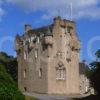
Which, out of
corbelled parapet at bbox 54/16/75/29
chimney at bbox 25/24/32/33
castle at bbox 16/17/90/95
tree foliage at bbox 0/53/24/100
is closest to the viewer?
tree foliage at bbox 0/53/24/100

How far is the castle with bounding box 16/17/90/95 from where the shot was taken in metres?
92.4

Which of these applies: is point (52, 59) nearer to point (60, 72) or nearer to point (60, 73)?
point (60, 72)

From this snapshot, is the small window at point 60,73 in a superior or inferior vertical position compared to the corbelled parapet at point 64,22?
inferior

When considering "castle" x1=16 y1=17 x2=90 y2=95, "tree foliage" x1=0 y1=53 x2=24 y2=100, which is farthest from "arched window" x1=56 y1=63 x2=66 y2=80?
"tree foliage" x1=0 y1=53 x2=24 y2=100

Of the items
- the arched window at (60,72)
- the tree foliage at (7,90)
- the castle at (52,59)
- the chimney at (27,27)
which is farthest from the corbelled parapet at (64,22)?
the tree foliage at (7,90)

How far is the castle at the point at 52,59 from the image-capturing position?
9244 cm

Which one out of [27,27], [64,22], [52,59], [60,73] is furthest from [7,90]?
[27,27]

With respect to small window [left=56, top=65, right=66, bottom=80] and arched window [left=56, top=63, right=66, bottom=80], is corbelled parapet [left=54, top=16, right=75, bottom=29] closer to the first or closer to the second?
arched window [left=56, top=63, right=66, bottom=80]

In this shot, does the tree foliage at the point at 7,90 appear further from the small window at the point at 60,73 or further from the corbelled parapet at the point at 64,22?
the corbelled parapet at the point at 64,22

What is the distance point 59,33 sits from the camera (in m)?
94.0

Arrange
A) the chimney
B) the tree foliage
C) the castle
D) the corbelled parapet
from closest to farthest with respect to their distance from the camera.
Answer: the tree foliage, the castle, the corbelled parapet, the chimney

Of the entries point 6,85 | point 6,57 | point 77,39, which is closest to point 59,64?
point 77,39

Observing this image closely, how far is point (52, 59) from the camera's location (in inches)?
3666

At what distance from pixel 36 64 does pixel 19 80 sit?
8991mm
